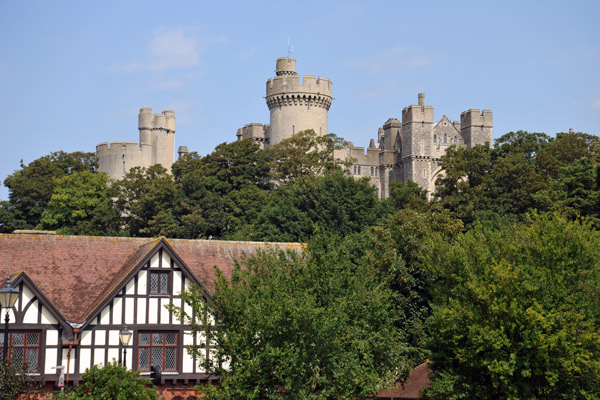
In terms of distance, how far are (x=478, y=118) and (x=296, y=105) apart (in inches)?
788

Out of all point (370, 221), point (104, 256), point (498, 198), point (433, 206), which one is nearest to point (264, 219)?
point (370, 221)

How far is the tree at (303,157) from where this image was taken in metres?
79.4

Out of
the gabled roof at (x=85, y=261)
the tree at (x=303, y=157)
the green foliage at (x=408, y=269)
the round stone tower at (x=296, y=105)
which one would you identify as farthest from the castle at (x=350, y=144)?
the gabled roof at (x=85, y=261)

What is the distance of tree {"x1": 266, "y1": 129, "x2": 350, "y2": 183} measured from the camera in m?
79.4

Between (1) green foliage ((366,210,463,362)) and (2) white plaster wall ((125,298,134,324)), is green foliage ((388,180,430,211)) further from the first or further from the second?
(2) white plaster wall ((125,298,134,324))

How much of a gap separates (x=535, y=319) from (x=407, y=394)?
13.8 m

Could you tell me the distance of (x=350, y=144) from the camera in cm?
9888

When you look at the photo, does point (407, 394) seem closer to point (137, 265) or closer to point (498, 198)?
point (137, 265)

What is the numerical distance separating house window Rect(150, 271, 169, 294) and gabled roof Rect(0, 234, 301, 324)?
0.79m

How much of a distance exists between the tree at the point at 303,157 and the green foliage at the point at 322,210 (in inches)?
406

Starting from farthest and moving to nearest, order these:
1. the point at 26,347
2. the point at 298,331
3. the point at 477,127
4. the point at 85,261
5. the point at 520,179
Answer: the point at 477,127
the point at 520,179
the point at 85,261
the point at 26,347
the point at 298,331

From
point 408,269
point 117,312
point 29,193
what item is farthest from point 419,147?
point 117,312

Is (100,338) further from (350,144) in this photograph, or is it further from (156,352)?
(350,144)

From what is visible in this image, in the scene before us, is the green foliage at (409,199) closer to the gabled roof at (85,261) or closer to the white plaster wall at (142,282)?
the gabled roof at (85,261)
